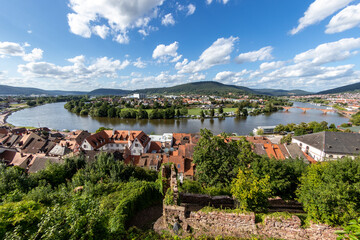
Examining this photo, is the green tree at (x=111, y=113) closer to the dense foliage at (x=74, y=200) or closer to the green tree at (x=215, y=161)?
the dense foliage at (x=74, y=200)

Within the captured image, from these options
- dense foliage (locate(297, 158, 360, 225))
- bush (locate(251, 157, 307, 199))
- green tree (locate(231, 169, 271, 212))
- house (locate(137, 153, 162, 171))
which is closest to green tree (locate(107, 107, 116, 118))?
house (locate(137, 153, 162, 171))

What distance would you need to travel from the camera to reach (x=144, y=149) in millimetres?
31906

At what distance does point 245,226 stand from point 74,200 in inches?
300

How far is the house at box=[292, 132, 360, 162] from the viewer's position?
83.1 ft

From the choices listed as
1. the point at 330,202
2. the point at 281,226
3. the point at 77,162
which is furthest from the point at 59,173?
the point at 330,202

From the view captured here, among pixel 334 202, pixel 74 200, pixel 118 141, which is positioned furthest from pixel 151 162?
pixel 334 202

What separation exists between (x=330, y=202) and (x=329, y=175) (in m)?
3.13

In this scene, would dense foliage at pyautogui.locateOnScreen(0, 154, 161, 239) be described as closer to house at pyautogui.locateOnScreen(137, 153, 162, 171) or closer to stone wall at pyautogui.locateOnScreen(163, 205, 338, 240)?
stone wall at pyautogui.locateOnScreen(163, 205, 338, 240)

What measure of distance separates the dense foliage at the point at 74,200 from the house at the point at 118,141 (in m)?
15.4

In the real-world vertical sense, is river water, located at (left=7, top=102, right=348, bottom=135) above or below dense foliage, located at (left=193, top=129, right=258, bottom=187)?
below

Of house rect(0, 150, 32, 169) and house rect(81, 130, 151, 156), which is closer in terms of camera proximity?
house rect(0, 150, 32, 169)

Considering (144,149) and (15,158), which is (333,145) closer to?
(144,149)

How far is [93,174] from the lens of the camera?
1293 cm

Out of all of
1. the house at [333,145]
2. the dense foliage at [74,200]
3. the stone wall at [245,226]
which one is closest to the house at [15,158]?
the dense foliage at [74,200]
